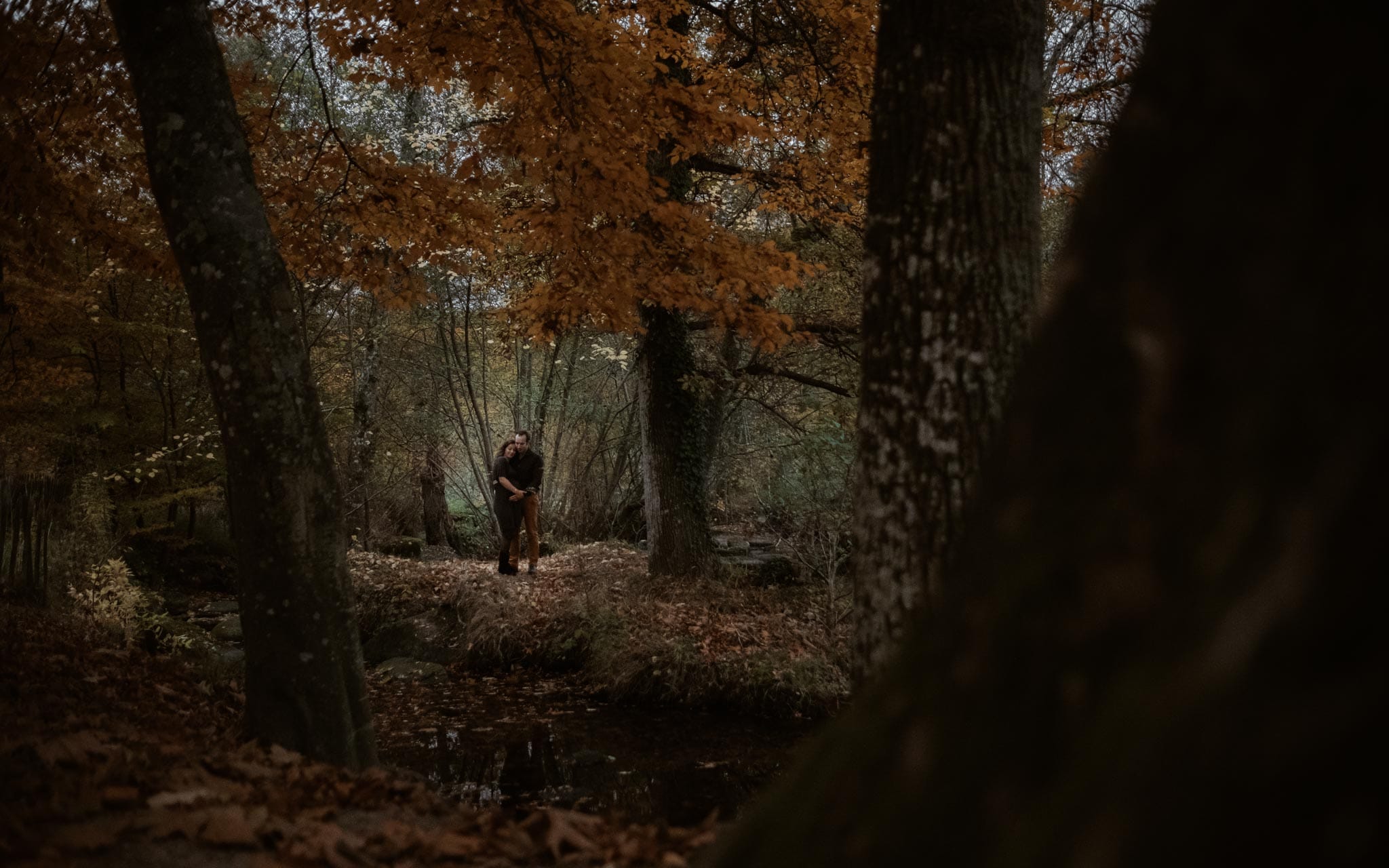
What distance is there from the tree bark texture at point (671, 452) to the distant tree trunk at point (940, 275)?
7.78m

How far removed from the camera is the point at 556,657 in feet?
32.1

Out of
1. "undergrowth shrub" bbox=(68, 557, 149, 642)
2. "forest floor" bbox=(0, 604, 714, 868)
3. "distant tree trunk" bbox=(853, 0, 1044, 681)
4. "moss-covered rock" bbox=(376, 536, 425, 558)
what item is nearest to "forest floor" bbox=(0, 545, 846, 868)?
"forest floor" bbox=(0, 604, 714, 868)

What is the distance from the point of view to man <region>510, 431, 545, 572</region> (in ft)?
40.0

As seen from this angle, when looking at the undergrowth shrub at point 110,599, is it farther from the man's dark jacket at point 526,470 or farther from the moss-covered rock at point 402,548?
the moss-covered rock at point 402,548

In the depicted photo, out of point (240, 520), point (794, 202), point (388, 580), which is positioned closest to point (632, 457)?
point (388, 580)

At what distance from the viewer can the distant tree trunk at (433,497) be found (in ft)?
59.7

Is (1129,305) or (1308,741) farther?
(1129,305)

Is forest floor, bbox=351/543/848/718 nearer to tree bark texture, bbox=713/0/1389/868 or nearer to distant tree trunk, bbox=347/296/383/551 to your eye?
distant tree trunk, bbox=347/296/383/551

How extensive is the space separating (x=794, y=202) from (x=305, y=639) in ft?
22.7

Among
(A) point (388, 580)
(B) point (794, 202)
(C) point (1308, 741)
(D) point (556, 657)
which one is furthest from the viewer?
(A) point (388, 580)

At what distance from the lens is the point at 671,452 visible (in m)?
11.1

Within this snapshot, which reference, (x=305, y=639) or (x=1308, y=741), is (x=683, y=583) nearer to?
(x=305, y=639)

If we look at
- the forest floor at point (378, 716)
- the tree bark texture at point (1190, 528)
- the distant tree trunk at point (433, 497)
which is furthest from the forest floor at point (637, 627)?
the tree bark texture at point (1190, 528)

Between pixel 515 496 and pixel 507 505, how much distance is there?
0.26 meters
